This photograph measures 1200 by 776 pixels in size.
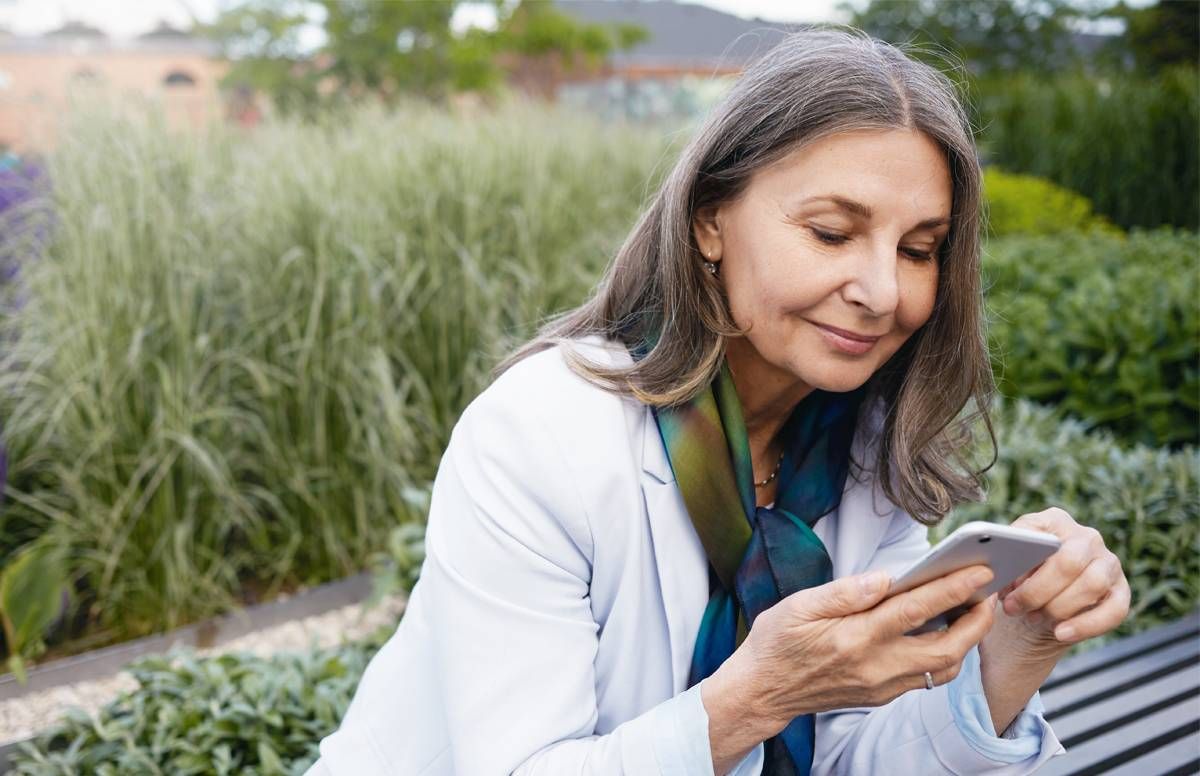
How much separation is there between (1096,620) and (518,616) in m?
0.75

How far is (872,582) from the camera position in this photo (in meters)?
1.30

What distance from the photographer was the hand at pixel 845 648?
1299 millimetres

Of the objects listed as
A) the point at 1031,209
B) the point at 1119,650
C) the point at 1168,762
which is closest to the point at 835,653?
the point at 1168,762

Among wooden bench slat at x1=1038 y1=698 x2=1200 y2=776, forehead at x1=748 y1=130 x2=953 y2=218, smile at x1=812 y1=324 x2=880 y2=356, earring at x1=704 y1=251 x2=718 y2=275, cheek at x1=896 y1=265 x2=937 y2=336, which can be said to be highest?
forehead at x1=748 y1=130 x2=953 y2=218

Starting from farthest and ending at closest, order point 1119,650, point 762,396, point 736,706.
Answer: point 1119,650, point 762,396, point 736,706

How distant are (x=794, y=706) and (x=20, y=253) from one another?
3774mm

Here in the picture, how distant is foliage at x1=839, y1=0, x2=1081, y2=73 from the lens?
21.7m

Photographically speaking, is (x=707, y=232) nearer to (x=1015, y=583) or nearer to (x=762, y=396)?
(x=762, y=396)

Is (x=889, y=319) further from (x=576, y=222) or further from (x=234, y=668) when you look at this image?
(x=576, y=222)

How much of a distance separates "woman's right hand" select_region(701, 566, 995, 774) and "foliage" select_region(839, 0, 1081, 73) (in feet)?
70.6

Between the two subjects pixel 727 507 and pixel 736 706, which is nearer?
pixel 736 706

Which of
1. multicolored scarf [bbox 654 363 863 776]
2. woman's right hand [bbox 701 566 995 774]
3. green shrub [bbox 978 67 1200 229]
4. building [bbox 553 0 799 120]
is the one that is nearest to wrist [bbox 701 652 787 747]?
woman's right hand [bbox 701 566 995 774]

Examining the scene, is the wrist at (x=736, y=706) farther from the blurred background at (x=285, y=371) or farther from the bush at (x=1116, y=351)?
the bush at (x=1116, y=351)

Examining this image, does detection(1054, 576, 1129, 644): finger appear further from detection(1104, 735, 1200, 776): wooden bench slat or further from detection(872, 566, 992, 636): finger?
detection(1104, 735, 1200, 776): wooden bench slat
